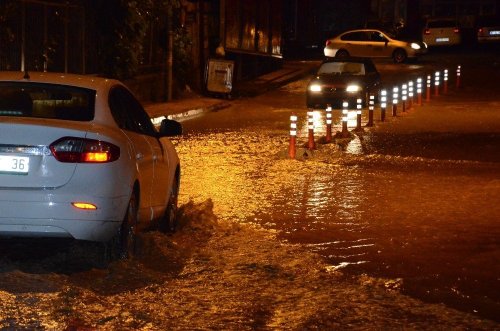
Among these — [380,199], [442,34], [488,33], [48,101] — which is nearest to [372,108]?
[380,199]

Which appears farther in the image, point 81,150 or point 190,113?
point 190,113

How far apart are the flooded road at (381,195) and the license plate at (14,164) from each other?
2.79 metres

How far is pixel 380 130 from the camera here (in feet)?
77.5

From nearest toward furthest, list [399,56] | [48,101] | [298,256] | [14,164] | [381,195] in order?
[14,164], [48,101], [298,256], [381,195], [399,56]

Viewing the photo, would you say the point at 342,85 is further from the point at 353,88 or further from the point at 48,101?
the point at 48,101

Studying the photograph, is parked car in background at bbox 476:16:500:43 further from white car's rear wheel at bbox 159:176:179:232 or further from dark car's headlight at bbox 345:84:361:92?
white car's rear wheel at bbox 159:176:179:232

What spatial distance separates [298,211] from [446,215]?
5.42 feet

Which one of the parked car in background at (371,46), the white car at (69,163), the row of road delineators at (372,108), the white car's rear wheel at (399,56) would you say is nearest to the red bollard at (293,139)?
the row of road delineators at (372,108)

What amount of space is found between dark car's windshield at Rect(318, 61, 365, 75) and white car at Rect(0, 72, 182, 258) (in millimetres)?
21017

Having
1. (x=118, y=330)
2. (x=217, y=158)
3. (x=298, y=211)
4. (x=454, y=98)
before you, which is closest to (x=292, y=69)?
(x=454, y=98)

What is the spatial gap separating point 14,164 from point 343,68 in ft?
74.8

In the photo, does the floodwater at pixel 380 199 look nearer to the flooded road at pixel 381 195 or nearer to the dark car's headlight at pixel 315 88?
the flooded road at pixel 381 195

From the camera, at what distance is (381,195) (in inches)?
551

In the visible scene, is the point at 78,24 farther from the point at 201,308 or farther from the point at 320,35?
the point at 320,35
